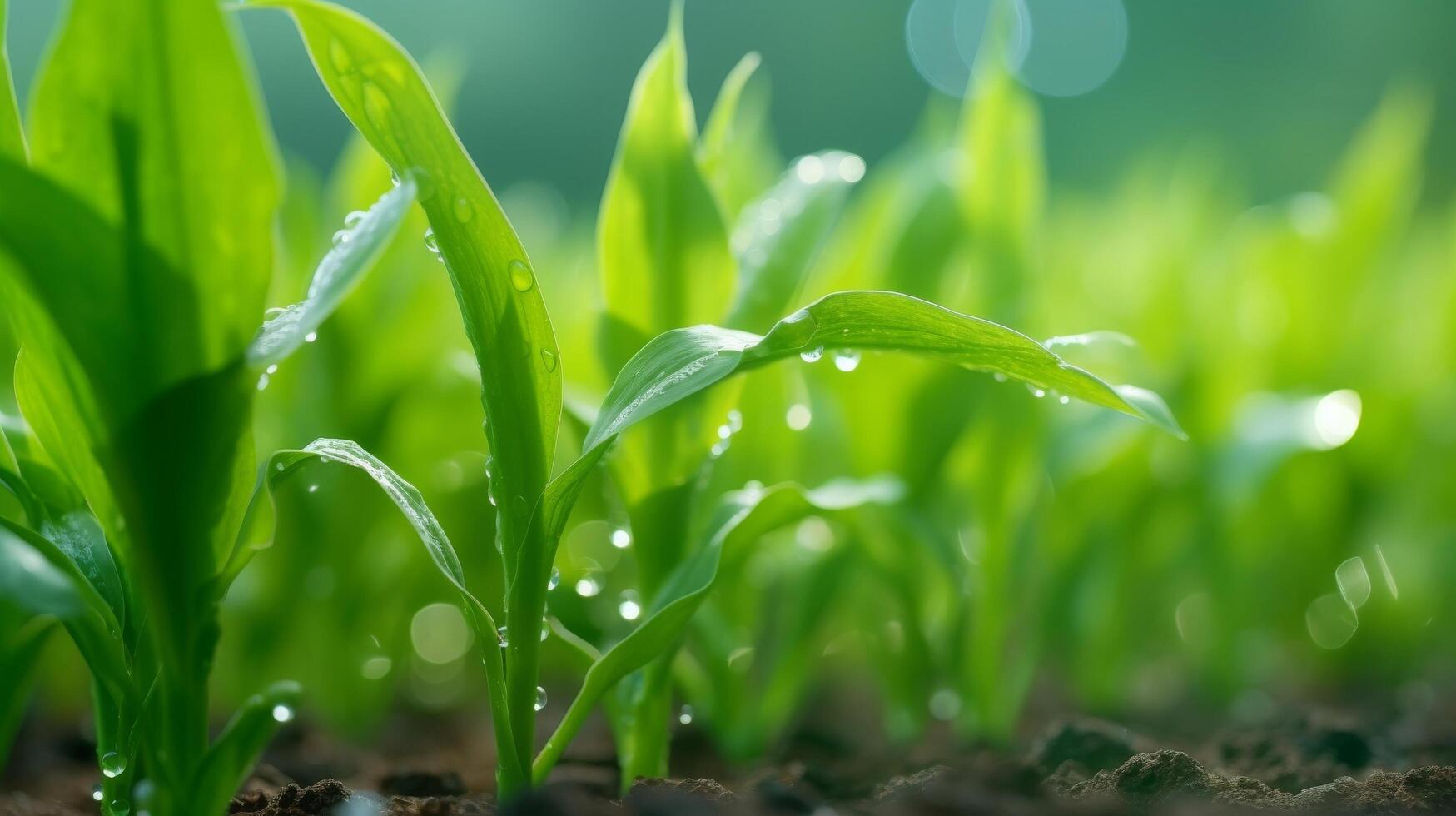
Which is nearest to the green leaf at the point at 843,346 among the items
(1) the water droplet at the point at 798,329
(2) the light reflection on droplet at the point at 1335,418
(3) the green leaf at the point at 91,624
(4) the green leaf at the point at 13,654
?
(1) the water droplet at the point at 798,329

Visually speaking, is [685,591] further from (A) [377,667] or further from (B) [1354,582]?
(B) [1354,582]

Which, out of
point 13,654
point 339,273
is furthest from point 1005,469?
point 13,654

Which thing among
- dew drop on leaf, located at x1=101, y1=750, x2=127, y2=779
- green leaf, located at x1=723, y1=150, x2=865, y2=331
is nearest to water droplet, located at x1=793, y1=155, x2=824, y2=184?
green leaf, located at x1=723, y1=150, x2=865, y2=331

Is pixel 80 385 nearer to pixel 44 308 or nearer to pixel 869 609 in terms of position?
pixel 44 308

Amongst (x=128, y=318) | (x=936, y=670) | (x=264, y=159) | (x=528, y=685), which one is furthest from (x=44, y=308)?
(x=936, y=670)

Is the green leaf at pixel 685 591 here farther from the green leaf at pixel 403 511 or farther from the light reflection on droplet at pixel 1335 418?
the light reflection on droplet at pixel 1335 418

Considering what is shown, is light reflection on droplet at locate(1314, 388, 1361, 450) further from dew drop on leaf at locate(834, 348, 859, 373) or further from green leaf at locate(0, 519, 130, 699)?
green leaf at locate(0, 519, 130, 699)
